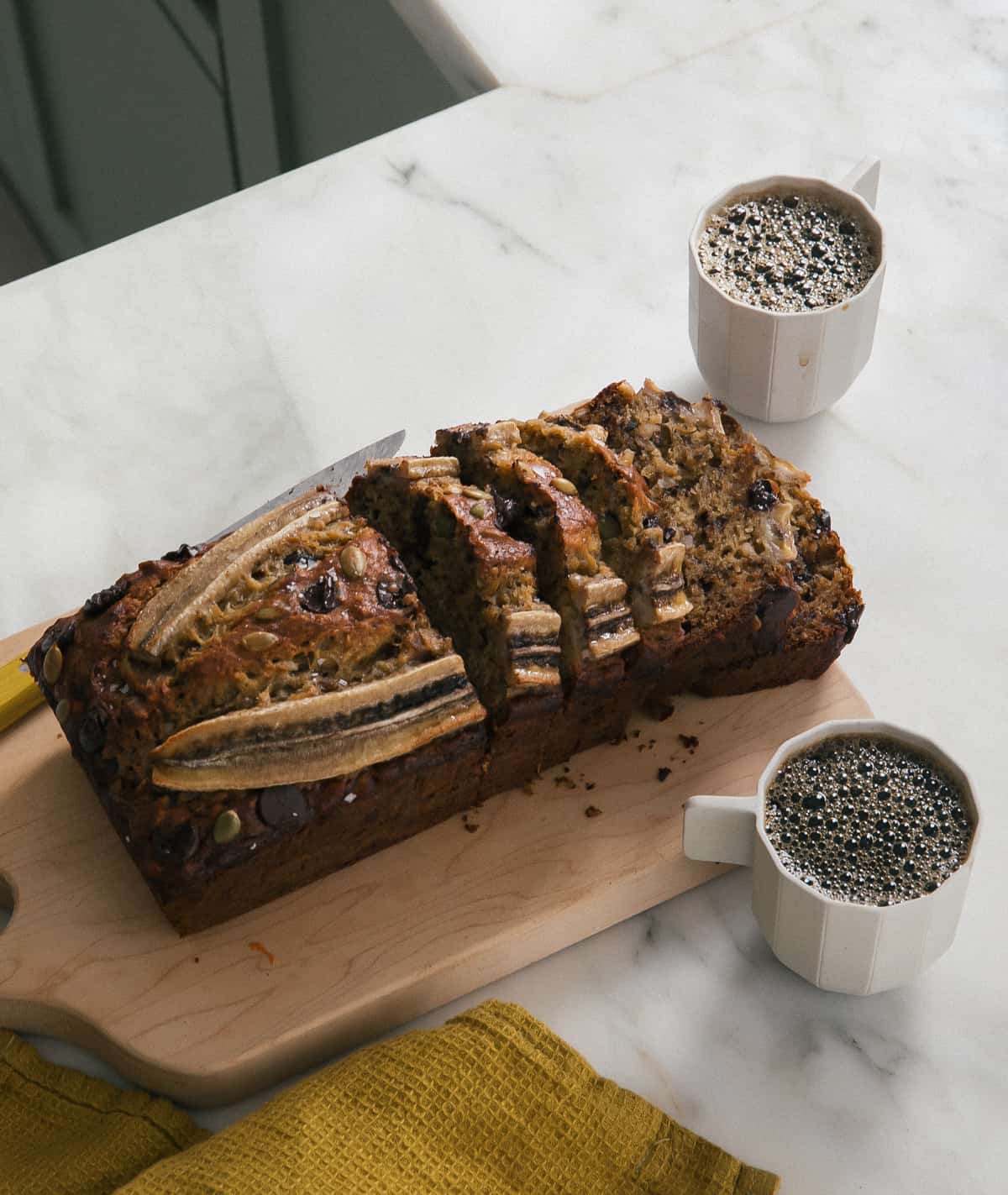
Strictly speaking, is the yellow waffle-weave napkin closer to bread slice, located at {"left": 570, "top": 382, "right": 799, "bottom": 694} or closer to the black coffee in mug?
the black coffee in mug

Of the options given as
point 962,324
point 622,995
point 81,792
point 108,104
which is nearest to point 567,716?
point 622,995

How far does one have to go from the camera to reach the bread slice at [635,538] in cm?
247

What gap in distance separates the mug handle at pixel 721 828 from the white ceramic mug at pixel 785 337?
3.30 ft

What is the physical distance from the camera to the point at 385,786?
92.5 inches

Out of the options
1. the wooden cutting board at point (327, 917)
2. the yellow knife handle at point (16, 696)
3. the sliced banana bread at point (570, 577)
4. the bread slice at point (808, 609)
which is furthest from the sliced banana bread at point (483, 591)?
the yellow knife handle at point (16, 696)

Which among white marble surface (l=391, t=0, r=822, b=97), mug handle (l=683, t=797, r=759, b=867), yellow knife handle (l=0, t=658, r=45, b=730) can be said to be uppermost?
white marble surface (l=391, t=0, r=822, b=97)

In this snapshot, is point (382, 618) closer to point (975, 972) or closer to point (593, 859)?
point (593, 859)

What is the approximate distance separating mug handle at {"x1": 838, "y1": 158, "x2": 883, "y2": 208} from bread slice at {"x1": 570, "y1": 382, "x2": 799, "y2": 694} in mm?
614

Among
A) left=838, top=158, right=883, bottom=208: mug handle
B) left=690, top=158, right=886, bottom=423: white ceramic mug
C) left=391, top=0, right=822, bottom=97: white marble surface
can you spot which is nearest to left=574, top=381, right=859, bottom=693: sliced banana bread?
left=690, top=158, right=886, bottom=423: white ceramic mug

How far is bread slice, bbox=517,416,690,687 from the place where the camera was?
247cm

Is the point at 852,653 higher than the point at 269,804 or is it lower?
lower

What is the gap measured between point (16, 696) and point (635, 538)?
1.07 m

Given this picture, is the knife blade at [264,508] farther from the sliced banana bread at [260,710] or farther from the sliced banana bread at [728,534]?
the sliced banana bread at [728,534]

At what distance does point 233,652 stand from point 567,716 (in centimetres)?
55
